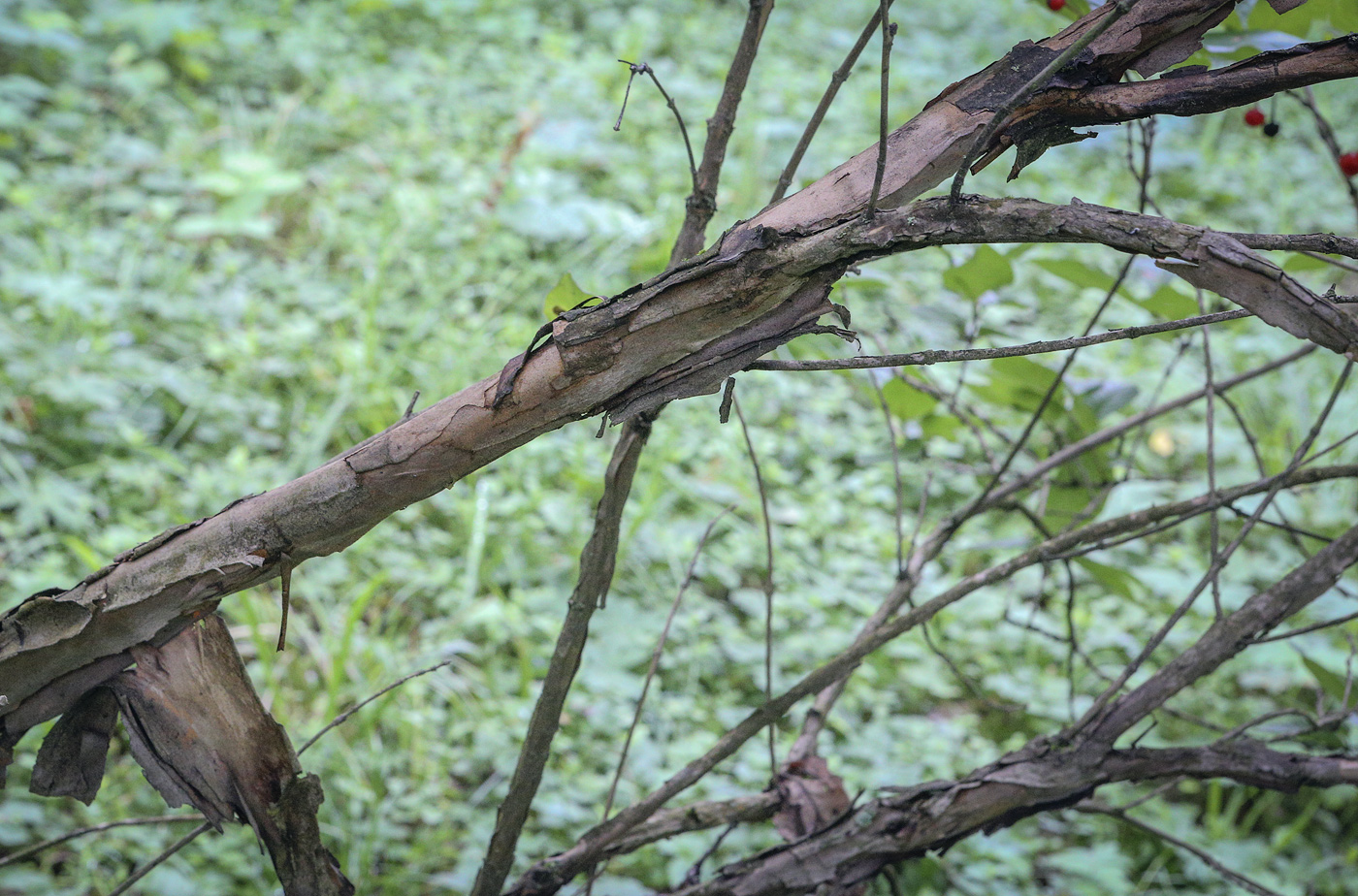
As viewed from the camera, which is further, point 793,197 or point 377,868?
point 377,868

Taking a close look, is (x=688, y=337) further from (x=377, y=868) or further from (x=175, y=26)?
(x=175, y=26)

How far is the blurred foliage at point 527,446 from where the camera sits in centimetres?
159

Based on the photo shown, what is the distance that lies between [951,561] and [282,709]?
5.04ft

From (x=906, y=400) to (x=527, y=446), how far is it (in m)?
1.57

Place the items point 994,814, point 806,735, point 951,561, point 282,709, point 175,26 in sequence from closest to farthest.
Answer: point 994,814 < point 806,735 < point 282,709 < point 951,561 < point 175,26

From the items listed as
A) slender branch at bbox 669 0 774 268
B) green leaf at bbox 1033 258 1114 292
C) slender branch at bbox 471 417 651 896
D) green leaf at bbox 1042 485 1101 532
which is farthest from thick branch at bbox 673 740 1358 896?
slender branch at bbox 669 0 774 268

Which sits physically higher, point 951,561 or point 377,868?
point 951,561

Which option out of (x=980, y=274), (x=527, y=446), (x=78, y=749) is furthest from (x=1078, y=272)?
(x=527, y=446)

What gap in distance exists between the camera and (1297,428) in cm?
282

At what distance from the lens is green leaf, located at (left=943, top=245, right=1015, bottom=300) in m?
1.09

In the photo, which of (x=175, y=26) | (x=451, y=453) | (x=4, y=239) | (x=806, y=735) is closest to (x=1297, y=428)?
(x=806, y=735)

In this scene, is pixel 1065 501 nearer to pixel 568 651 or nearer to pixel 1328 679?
pixel 1328 679

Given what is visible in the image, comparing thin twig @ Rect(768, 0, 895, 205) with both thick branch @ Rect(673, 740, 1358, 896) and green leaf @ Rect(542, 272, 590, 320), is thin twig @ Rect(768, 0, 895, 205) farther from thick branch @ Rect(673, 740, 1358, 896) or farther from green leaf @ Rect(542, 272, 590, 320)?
thick branch @ Rect(673, 740, 1358, 896)

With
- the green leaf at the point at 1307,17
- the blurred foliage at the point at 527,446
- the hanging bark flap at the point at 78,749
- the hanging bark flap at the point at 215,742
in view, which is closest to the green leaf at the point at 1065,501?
the blurred foliage at the point at 527,446
